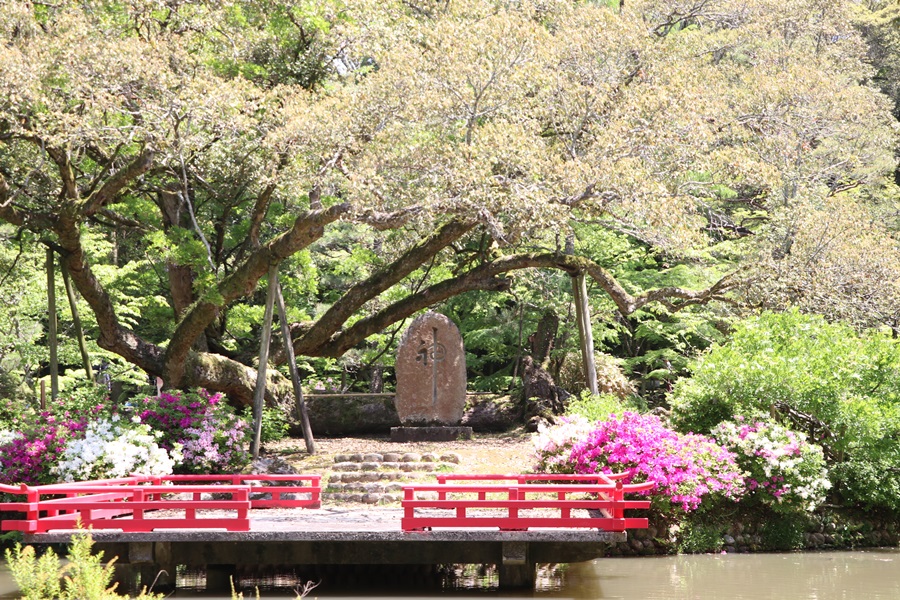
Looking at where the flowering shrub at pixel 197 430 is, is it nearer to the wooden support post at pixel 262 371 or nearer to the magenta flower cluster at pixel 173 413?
the magenta flower cluster at pixel 173 413

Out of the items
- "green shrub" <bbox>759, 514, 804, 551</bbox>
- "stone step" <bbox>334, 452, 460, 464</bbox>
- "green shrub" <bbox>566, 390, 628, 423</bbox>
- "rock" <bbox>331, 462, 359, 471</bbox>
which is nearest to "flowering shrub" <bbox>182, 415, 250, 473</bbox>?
"rock" <bbox>331, 462, 359, 471</bbox>

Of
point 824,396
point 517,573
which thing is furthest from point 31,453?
point 824,396

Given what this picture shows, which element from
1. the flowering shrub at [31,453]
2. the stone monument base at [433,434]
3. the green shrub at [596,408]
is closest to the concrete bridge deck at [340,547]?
the flowering shrub at [31,453]

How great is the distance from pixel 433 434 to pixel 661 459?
22.7ft

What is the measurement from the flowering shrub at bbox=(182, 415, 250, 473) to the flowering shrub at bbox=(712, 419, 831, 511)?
23.6ft

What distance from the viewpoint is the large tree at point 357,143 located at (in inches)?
581

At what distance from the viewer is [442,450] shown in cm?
1697

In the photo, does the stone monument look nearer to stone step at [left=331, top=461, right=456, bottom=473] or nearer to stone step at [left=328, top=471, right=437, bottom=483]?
stone step at [left=331, top=461, right=456, bottom=473]

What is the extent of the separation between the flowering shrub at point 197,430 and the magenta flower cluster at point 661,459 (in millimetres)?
5395

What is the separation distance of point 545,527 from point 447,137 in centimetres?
805

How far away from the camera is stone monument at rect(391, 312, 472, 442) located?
18.9 metres

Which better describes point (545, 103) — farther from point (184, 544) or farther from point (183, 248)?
point (184, 544)

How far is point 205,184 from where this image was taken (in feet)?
56.4

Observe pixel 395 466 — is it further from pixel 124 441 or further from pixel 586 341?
pixel 124 441
